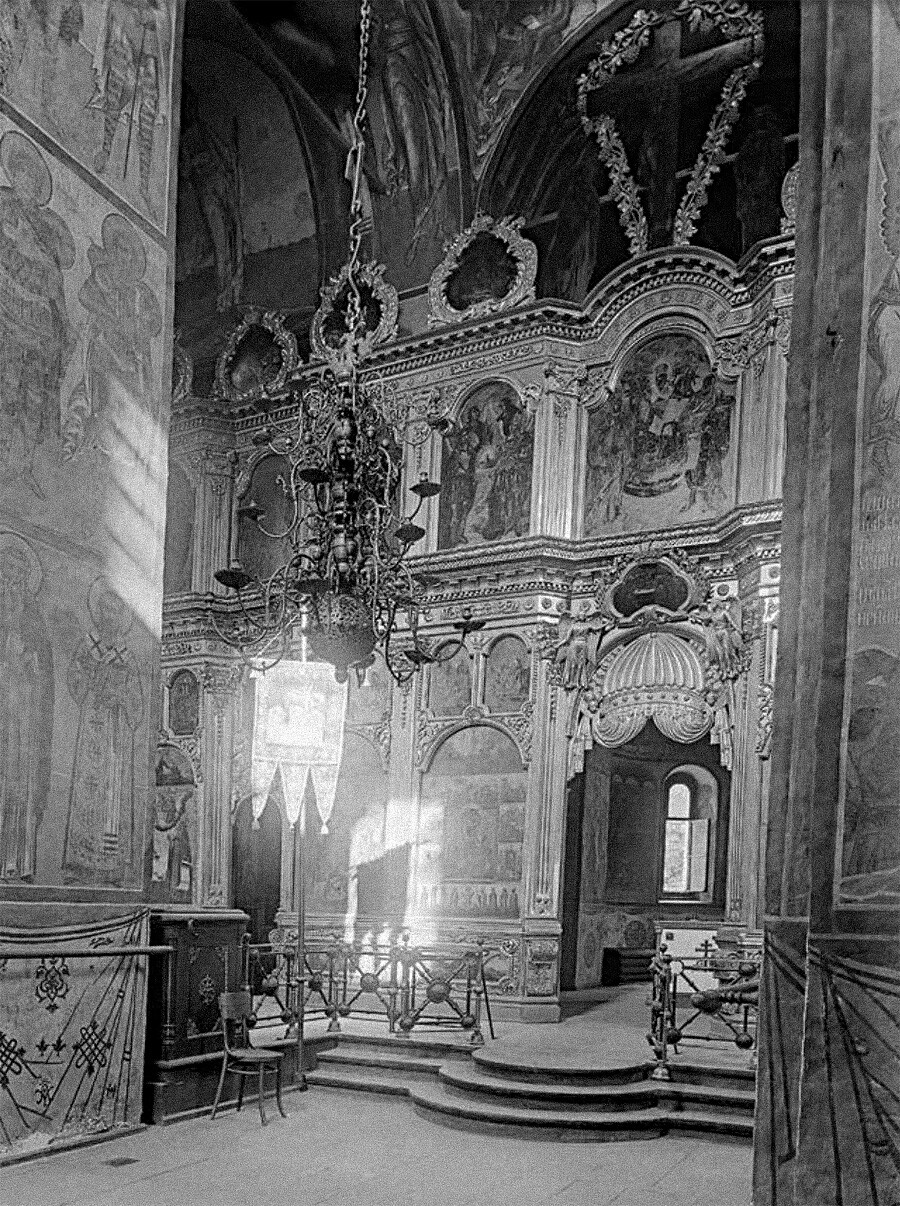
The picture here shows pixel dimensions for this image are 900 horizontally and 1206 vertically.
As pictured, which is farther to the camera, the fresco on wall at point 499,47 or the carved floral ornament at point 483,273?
the carved floral ornament at point 483,273

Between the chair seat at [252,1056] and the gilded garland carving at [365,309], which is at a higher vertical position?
the gilded garland carving at [365,309]

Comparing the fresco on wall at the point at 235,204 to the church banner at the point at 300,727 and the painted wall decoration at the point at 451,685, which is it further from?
the church banner at the point at 300,727

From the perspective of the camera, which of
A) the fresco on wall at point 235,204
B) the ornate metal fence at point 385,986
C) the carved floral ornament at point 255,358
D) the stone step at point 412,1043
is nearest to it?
the stone step at point 412,1043

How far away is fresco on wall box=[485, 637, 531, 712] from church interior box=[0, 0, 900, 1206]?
0.05 m

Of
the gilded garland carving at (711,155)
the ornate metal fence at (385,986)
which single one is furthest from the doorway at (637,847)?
the gilded garland carving at (711,155)

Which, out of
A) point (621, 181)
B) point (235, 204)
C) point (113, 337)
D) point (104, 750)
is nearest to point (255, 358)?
point (235, 204)

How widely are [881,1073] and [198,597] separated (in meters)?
12.3

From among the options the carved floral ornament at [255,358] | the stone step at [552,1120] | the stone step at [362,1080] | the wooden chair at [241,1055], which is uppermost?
the carved floral ornament at [255,358]

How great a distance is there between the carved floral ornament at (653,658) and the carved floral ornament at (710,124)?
12.0ft

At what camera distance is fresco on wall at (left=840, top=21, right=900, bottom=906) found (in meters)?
4.45

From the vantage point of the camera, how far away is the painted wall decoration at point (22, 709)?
20.4 feet

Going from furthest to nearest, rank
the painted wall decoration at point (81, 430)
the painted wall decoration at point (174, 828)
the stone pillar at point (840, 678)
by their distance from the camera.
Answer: the painted wall decoration at point (174, 828) < the painted wall decoration at point (81, 430) < the stone pillar at point (840, 678)

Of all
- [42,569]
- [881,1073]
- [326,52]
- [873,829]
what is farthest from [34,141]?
[326,52]

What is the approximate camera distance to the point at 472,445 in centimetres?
1411
